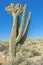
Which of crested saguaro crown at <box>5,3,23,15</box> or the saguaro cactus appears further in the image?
crested saguaro crown at <box>5,3,23,15</box>

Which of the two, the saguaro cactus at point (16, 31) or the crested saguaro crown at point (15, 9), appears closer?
the saguaro cactus at point (16, 31)

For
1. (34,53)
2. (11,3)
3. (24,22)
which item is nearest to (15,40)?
(24,22)

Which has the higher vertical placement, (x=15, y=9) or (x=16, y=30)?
(x=15, y=9)

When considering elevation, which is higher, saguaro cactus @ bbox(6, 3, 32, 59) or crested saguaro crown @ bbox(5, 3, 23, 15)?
crested saguaro crown @ bbox(5, 3, 23, 15)

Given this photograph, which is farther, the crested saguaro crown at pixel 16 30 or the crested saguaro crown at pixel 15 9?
the crested saguaro crown at pixel 15 9

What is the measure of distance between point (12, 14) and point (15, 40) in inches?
80.8

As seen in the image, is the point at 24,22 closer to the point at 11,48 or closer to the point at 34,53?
the point at 11,48

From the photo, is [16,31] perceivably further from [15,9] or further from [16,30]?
[15,9]

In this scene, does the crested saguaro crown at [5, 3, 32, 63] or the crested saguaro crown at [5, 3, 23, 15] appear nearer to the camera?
the crested saguaro crown at [5, 3, 32, 63]

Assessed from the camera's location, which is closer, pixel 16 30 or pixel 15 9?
pixel 16 30

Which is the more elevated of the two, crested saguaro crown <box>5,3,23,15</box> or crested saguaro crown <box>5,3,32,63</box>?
crested saguaro crown <box>5,3,23,15</box>

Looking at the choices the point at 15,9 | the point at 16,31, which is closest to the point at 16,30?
the point at 16,31

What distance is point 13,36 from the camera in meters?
17.2

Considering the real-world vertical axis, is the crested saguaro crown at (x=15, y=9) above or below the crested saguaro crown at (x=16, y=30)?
above
